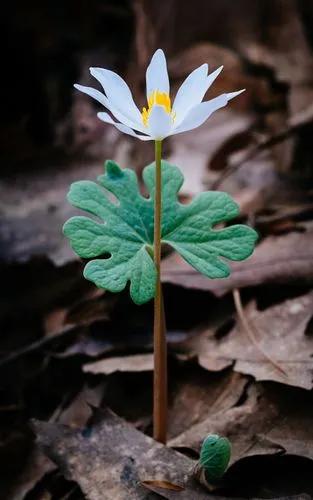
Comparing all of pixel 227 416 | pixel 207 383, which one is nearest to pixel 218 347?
pixel 207 383

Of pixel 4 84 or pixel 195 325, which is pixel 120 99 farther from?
pixel 4 84

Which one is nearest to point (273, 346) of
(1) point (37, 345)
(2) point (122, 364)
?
(2) point (122, 364)

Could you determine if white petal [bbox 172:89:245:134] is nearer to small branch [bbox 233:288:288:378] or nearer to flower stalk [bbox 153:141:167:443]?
flower stalk [bbox 153:141:167:443]

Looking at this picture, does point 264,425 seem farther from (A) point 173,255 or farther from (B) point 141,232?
(A) point 173,255

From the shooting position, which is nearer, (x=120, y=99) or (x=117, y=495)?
(x=120, y=99)

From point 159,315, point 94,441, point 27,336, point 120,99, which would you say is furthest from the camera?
point 27,336

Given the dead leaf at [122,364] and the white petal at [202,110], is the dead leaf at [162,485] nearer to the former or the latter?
the dead leaf at [122,364]

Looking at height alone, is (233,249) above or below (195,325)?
above
